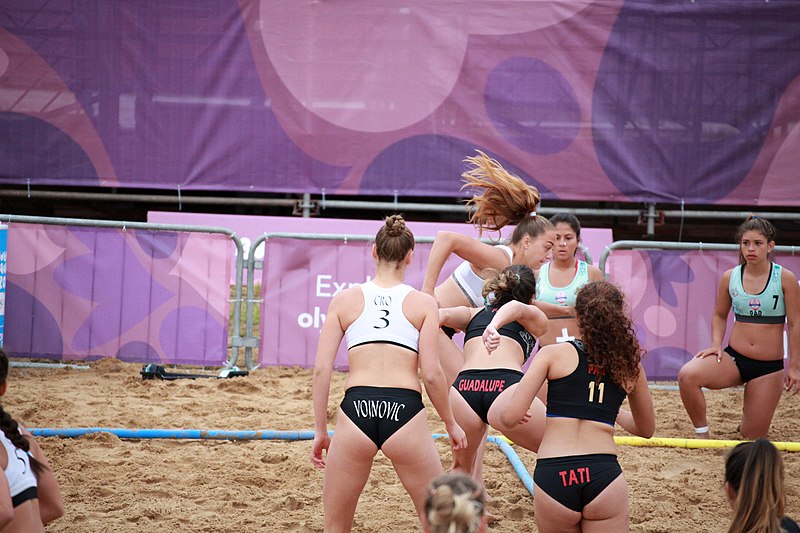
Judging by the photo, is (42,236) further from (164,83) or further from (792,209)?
(792,209)

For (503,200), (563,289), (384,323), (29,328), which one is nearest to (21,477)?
(384,323)

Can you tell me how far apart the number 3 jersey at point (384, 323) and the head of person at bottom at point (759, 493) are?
1507 mm

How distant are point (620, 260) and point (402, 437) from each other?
5.36 m

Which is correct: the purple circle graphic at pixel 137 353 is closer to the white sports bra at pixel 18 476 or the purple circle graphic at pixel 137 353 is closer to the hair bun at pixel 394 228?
the hair bun at pixel 394 228

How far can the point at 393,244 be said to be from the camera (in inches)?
152

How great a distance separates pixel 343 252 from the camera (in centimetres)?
849

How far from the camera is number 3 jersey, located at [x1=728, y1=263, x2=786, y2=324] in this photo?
6.38m

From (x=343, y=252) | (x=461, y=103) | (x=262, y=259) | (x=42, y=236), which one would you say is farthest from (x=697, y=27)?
(x=42, y=236)

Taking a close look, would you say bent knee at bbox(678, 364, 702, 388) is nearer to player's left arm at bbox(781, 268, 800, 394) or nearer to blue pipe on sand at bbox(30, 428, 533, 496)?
player's left arm at bbox(781, 268, 800, 394)

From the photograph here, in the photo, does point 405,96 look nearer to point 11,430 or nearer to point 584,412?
point 584,412

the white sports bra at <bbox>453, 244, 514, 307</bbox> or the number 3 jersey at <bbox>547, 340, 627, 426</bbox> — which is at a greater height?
the white sports bra at <bbox>453, 244, 514, 307</bbox>

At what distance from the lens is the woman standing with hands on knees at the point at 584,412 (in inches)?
132

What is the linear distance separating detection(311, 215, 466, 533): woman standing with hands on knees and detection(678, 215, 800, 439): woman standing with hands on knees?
3322mm

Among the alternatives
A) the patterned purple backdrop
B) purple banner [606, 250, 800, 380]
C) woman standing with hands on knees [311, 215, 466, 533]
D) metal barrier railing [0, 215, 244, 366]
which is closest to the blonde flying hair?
woman standing with hands on knees [311, 215, 466, 533]
